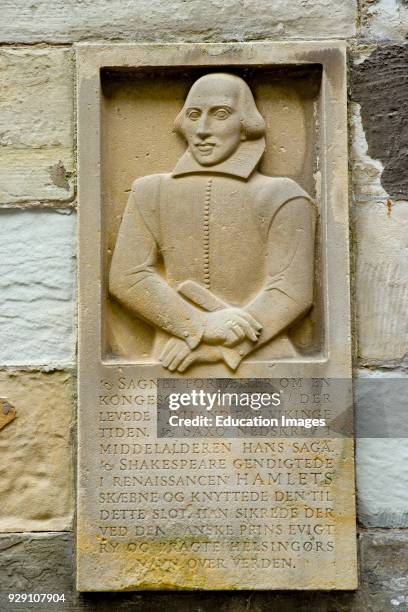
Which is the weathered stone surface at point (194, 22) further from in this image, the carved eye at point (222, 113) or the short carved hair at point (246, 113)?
the carved eye at point (222, 113)

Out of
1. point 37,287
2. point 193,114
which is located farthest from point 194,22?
point 37,287

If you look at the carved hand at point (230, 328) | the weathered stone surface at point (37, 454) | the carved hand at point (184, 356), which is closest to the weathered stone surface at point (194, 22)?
the carved hand at point (230, 328)

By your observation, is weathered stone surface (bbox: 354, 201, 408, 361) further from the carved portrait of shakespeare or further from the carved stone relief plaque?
the carved portrait of shakespeare

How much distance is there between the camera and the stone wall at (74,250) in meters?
3.17

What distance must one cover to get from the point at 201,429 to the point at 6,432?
72cm

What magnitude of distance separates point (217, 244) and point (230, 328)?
328mm

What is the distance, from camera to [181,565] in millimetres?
3086

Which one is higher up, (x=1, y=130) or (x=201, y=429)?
(x=1, y=130)

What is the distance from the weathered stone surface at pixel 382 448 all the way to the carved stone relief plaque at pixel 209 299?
87 mm

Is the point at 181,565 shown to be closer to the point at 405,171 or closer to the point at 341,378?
the point at 341,378

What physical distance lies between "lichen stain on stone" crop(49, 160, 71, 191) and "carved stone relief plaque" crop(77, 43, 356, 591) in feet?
0.31


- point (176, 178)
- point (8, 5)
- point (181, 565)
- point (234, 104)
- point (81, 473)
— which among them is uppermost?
point (8, 5)

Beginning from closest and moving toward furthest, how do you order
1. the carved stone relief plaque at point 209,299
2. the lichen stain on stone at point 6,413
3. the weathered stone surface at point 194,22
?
1. the carved stone relief plaque at point 209,299
2. the lichen stain on stone at point 6,413
3. the weathered stone surface at point 194,22

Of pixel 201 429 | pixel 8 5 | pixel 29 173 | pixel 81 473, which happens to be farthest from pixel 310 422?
pixel 8 5
